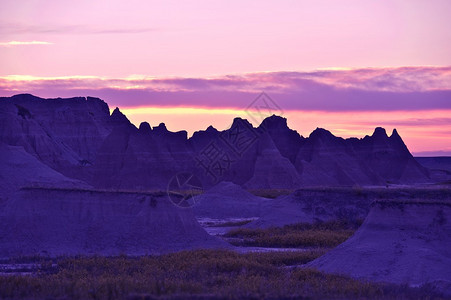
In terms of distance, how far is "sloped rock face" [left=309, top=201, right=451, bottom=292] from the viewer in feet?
75.5

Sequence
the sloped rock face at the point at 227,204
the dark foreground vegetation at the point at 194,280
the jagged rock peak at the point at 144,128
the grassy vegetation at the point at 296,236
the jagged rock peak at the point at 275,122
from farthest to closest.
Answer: the jagged rock peak at the point at 275,122 → the jagged rock peak at the point at 144,128 → the sloped rock face at the point at 227,204 → the grassy vegetation at the point at 296,236 → the dark foreground vegetation at the point at 194,280

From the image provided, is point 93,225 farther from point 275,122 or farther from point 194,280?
point 275,122

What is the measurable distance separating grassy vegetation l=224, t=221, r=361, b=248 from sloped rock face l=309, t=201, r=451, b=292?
10.2m

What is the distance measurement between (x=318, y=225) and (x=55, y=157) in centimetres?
6805

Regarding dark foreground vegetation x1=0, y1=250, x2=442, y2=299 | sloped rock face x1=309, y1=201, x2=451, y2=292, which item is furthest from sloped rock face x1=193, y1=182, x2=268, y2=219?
sloped rock face x1=309, y1=201, x2=451, y2=292

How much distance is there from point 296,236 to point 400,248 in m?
14.4

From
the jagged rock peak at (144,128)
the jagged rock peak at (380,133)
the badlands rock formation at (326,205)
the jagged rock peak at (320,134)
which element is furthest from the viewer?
the jagged rock peak at (380,133)

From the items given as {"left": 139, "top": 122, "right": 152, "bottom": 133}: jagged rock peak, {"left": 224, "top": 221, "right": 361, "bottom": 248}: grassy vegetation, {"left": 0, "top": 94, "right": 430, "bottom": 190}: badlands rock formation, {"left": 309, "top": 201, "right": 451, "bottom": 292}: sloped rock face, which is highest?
{"left": 139, "top": 122, "right": 152, "bottom": 133}: jagged rock peak

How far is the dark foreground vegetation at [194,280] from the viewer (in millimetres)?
16812

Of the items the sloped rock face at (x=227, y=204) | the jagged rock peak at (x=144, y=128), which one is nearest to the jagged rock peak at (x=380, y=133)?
the jagged rock peak at (x=144, y=128)

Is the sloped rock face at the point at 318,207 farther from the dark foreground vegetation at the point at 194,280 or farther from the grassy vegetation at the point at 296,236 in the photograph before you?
the dark foreground vegetation at the point at 194,280

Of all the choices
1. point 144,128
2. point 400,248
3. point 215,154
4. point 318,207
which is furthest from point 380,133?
point 400,248

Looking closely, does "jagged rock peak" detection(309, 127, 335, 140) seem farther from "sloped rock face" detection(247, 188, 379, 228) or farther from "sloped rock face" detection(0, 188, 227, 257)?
"sloped rock face" detection(0, 188, 227, 257)

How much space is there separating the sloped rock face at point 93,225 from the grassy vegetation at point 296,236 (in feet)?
13.8
